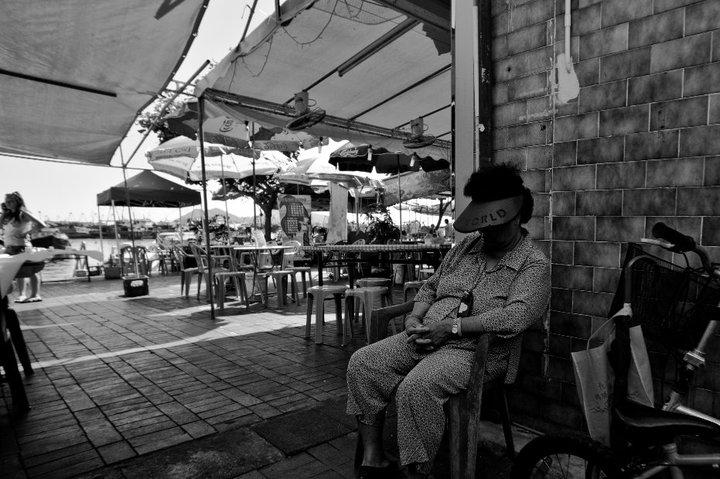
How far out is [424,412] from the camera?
169 centimetres

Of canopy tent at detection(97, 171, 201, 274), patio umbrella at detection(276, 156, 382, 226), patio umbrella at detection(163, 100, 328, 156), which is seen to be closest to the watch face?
patio umbrella at detection(163, 100, 328, 156)

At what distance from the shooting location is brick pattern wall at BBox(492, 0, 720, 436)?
1.80 metres

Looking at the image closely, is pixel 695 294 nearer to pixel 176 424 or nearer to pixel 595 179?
pixel 595 179

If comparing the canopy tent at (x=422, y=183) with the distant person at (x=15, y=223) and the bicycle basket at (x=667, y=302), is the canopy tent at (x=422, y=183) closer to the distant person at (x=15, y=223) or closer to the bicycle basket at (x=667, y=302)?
the distant person at (x=15, y=223)

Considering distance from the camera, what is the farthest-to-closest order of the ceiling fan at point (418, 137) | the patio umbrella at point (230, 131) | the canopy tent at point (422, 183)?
the canopy tent at point (422, 183)
the ceiling fan at point (418, 137)
the patio umbrella at point (230, 131)

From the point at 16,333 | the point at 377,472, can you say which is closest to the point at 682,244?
the point at 377,472

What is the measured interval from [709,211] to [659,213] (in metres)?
0.18

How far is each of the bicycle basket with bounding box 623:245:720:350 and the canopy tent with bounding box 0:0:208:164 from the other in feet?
14.9

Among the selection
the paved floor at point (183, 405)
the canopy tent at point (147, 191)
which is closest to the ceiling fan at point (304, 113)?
the paved floor at point (183, 405)

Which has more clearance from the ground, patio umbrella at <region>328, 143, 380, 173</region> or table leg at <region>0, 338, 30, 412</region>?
patio umbrella at <region>328, 143, 380, 173</region>

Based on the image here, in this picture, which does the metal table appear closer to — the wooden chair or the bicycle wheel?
the wooden chair

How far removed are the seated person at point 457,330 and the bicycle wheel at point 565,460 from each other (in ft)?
1.09

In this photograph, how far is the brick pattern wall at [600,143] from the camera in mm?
1804

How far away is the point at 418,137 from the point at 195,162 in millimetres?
6199
